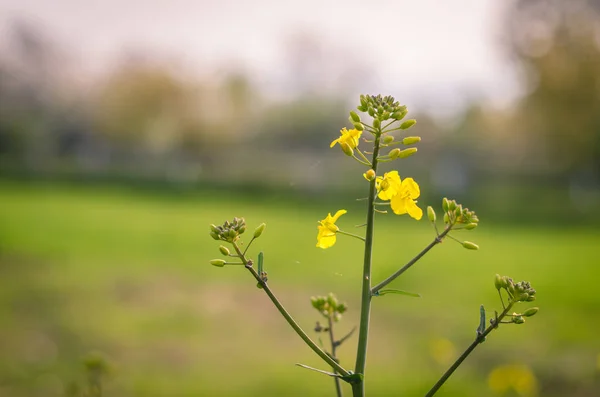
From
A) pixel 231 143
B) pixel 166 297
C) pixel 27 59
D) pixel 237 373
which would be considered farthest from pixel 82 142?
pixel 237 373

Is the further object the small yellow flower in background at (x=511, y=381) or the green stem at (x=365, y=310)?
the small yellow flower in background at (x=511, y=381)


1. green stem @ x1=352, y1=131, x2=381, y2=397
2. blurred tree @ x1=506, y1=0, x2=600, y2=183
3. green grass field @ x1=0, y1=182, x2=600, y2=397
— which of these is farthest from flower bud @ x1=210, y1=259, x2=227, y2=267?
blurred tree @ x1=506, y1=0, x2=600, y2=183

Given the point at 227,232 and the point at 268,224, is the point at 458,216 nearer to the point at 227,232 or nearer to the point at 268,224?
the point at 227,232

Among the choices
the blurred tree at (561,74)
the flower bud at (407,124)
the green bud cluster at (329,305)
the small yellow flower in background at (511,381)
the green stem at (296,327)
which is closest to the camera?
the green stem at (296,327)

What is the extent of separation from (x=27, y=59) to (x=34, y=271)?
14756 millimetres

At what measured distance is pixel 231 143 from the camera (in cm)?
1691

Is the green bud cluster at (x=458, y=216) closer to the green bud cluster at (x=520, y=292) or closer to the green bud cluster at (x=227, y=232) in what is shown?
the green bud cluster at (x=520, y=292)

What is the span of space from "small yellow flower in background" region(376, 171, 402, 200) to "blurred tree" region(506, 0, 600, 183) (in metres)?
9.01

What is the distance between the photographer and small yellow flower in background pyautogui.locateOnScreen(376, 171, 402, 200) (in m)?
0.50

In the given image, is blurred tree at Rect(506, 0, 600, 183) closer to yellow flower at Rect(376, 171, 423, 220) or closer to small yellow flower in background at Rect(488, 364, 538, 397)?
small yellow flower in background at Rect(488, 364, 538, 397)

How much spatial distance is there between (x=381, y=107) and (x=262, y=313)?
11.3 feet

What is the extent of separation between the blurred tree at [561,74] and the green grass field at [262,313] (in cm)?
233

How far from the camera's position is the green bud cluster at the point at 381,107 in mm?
504

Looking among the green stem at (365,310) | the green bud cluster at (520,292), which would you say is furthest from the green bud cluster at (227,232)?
the green bud cluster at (520,292)
